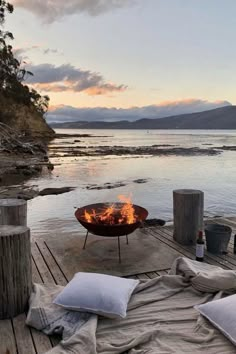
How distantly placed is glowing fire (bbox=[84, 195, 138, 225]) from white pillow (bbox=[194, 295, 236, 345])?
7.32ft

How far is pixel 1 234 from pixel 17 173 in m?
18.0

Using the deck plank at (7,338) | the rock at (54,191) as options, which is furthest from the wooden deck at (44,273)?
the rock at (54,191)

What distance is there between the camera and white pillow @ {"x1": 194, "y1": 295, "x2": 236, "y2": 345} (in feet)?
10.3

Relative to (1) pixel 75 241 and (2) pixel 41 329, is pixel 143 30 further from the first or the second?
(2) pixel 41 329

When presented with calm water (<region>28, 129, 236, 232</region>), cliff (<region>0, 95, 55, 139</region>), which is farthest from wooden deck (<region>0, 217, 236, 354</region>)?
cliff (<region>0, 95, 55, 139</region>)

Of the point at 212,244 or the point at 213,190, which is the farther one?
the point at 213,190

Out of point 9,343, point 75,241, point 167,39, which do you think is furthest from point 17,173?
point 9,343

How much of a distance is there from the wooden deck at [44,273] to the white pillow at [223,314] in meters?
1.52

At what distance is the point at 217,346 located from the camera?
121 inches

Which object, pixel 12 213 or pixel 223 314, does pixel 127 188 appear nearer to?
pixel 12 213

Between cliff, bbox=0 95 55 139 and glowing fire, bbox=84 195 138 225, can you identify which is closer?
glowing fire, bbox=84 195 138 225

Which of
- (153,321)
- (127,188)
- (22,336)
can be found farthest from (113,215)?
(127,188)

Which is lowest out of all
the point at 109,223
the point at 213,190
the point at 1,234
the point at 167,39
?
the point at 213,190

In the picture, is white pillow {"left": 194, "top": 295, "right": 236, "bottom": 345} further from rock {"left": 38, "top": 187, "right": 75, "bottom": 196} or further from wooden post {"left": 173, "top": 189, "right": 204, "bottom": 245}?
rock {"left": 38, "top": 187, "right": 75, "bottom": 196}
